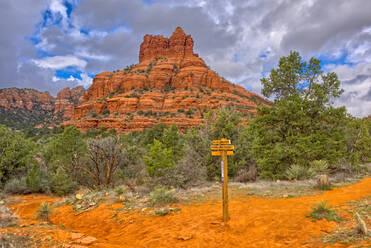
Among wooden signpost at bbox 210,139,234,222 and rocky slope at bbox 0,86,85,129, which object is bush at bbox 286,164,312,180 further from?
rocky slope at bbox 0,86,85,129

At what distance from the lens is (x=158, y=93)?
2667 inches

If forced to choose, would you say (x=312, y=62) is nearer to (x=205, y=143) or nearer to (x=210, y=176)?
(x=205, y=143)

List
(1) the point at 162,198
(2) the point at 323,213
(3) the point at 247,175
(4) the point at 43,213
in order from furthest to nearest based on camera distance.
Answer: (3) the point at 247,175 → (1) the point at 162,198 → (4) the point at 43,213 → (2) the point at 323,213

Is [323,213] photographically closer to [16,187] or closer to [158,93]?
[16,187]

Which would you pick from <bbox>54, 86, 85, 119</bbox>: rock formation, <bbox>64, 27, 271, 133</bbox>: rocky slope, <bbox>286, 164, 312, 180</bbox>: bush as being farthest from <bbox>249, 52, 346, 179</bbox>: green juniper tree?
<bbox>54, 86, 85, 119</bbox>: rock formation

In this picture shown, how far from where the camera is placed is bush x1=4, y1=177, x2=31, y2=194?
41.1ft

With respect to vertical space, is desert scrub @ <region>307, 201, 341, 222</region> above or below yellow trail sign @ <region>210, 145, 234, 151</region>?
below

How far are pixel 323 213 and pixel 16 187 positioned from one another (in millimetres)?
15514

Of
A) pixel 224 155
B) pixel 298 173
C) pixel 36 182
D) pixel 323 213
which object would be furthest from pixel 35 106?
pixel 323 213

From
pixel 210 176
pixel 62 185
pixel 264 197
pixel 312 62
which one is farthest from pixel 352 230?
pixel 62 185

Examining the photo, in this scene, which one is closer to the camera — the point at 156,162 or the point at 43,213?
the point at 43,213

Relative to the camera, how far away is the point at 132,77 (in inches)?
2862

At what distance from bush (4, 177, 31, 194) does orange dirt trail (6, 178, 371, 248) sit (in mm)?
6865

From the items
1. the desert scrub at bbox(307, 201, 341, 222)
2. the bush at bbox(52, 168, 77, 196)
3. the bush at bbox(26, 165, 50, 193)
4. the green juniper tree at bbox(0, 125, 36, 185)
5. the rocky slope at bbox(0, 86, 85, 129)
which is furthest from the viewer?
the rocky slope at bbox(0, 86, 85, 129)
